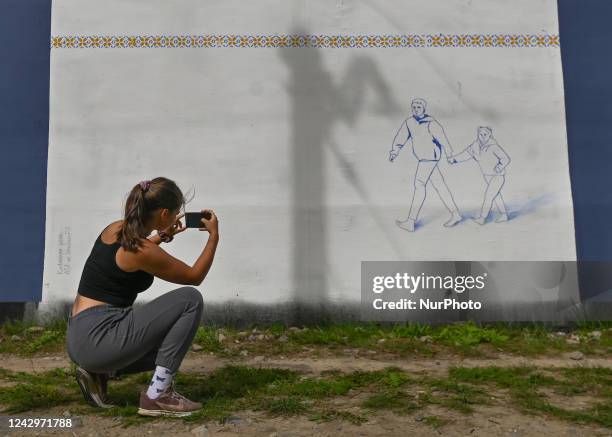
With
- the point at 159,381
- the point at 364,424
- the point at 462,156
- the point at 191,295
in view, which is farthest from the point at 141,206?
the point at 462,156

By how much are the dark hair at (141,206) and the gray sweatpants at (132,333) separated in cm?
35

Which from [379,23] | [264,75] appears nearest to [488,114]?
[379,23]

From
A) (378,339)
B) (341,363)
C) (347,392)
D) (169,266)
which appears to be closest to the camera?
(169,266)

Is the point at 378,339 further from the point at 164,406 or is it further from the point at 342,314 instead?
the point at 164,406

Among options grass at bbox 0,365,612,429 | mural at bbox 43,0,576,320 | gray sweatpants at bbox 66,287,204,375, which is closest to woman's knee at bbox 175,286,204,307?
gray sweatpants at bbox 66,287,204,375

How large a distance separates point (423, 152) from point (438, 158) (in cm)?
15

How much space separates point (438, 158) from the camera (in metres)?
5.57

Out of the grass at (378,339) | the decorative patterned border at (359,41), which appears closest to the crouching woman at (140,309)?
the grass at (378,339)

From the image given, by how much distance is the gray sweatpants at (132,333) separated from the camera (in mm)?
2990

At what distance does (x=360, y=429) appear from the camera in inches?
117

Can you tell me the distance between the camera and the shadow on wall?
551 centimetres

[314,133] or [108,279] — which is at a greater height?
[314,133]

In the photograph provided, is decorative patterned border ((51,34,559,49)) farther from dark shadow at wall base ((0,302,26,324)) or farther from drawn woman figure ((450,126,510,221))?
dark shadow at wall base ((0,302,26,324))

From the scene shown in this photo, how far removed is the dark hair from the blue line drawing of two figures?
291 cm
